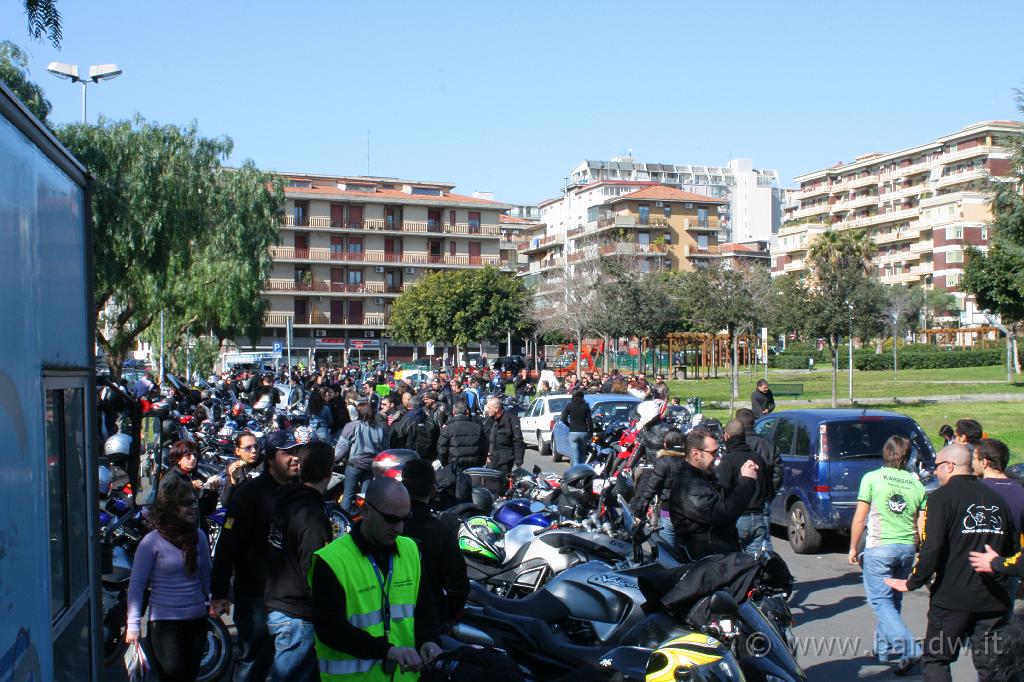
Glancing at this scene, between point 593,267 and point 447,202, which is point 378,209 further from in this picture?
point 593,267

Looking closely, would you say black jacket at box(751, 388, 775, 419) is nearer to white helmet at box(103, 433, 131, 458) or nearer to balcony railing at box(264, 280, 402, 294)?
white helmet at box(103, 433, 131, 458)

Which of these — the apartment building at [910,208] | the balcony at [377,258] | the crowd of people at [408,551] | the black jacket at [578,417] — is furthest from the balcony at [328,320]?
A: the crowd of people at [408,551]

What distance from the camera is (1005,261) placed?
34.7 m

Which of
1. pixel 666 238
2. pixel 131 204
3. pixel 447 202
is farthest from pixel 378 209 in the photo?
pixel 131 204

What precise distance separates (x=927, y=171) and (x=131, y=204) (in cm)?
9455

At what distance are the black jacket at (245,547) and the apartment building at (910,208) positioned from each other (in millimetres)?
80684

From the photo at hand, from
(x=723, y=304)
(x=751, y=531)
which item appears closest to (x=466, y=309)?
(x=723, y=304)

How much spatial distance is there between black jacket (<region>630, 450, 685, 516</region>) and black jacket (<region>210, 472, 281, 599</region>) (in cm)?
382

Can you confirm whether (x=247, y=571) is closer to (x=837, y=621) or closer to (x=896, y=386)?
(x=837, y=621)

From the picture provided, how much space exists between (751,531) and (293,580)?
15.2 ft

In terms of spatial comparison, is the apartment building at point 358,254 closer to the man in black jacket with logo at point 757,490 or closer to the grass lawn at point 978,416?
the grass lawn at point 978,416

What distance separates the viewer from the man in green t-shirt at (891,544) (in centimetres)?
716

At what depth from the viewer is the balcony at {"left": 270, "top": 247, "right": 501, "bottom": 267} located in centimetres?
8750

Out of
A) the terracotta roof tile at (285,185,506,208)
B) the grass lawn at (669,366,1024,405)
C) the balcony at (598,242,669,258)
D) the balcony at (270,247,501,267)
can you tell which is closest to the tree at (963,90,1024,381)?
the grass lawn at (669,366,1024,405)
